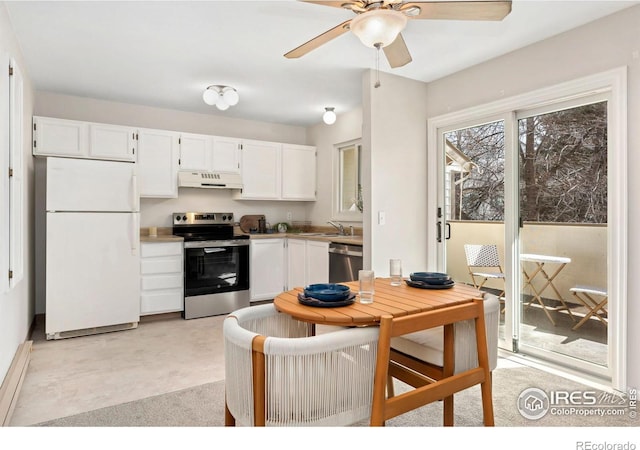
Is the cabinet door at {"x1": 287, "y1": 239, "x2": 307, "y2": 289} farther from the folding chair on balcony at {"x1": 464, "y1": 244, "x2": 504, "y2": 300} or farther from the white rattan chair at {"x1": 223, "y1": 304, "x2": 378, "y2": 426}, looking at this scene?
the white rattan chair at {"x1": 223, "y1": 304, "x2": 378, "y2": 426}

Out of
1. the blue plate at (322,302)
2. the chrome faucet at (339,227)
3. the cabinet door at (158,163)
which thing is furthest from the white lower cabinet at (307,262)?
the blue plate at (322,302)

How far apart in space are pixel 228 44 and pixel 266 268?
8.97 feet

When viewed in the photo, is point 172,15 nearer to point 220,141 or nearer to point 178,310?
point 220,141

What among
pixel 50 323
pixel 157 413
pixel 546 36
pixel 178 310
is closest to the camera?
pixel 157 413

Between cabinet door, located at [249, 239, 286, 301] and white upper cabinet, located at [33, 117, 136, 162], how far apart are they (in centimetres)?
175

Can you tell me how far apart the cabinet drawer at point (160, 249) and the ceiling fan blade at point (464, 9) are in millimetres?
3387

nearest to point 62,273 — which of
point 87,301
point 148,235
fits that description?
point 87,301

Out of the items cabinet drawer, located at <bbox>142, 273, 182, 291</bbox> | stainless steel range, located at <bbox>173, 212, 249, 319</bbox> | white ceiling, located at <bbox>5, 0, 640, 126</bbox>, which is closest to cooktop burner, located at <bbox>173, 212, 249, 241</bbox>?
stainless steel range, located at <bbox>173, 212, 249, 319</bbox>

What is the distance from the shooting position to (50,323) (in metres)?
3.63

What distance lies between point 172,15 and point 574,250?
10.6 ft

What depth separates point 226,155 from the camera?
16.2 feet

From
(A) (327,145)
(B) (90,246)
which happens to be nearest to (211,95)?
(B) (90,246)

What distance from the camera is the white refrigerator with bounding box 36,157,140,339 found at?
366 cm

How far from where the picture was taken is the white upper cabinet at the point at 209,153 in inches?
184
